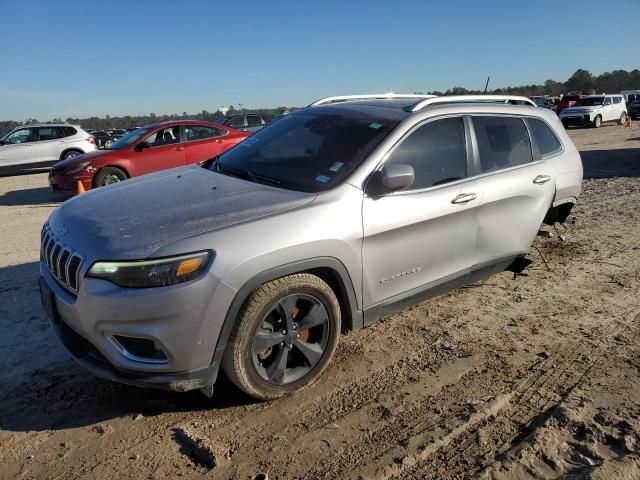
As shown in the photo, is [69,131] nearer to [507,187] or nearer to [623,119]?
[507,187]

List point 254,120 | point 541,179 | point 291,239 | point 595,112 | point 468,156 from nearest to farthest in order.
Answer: point 291,239 → point 468,156 → point 541,179 → point 254,120 → point 595,112

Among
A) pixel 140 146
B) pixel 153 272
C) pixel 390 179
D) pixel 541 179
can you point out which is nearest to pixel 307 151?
pixel 390 179

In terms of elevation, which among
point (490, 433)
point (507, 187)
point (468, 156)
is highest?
point (468, 156)

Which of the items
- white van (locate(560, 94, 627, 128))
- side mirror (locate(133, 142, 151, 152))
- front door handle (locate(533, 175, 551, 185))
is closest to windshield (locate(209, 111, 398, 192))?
front door handle (locate(533, 175, 551, 185))

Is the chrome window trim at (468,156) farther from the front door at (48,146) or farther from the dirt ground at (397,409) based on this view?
the front door at (48,146)

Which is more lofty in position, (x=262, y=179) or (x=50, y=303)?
(x=262, y=179)

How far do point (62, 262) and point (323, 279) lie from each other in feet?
5.05

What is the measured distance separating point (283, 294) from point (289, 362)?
556 mm

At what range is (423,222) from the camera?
359 centimetres

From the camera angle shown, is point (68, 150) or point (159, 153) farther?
point (68, 150)

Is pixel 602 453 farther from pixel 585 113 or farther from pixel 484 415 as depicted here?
pixel 585 113

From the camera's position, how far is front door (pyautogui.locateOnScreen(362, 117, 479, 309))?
11.1ft

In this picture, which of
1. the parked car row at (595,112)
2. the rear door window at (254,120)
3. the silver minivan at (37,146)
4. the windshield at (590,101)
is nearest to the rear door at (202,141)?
the silver minivan at (37,146)

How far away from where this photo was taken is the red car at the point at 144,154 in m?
10.3
